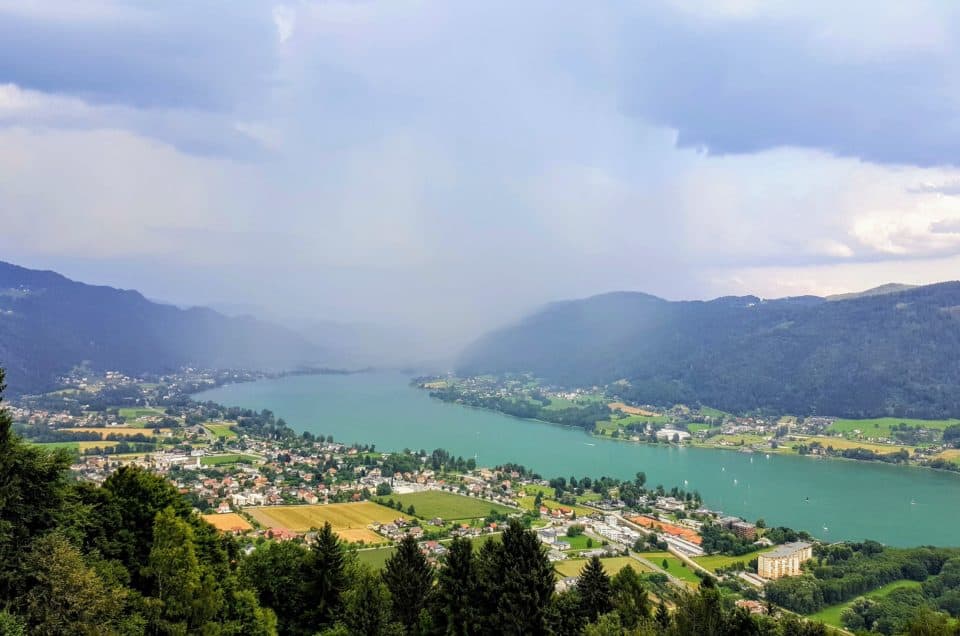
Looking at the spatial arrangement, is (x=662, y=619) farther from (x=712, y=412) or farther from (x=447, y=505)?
(x=712, y=412)

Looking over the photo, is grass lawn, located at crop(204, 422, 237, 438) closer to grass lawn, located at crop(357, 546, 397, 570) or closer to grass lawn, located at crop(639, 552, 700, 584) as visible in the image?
grass lawn, located at crop(357, 546, 397, 570)

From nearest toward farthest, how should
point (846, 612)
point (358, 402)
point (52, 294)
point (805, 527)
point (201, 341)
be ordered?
point (846, 612)
point (805, 527)
point (358, 402)
point (52, 294)
point (201, 341)

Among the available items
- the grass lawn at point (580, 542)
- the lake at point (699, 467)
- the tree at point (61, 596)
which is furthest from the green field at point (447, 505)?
the tree at point (61, 596)

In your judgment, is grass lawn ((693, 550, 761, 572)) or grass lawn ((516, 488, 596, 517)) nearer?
grass lawn ((693, 550, 761, 572))

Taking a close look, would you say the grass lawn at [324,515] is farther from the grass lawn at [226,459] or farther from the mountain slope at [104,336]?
the mountain slope at [104,336]

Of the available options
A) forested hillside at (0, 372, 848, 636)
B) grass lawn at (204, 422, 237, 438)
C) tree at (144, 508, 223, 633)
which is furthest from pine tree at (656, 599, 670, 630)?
grass lawn at (204, 422, 237, 438)

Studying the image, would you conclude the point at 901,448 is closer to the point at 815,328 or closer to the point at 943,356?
the point at 943,356

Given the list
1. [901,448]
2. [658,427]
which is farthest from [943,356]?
[658,427]
